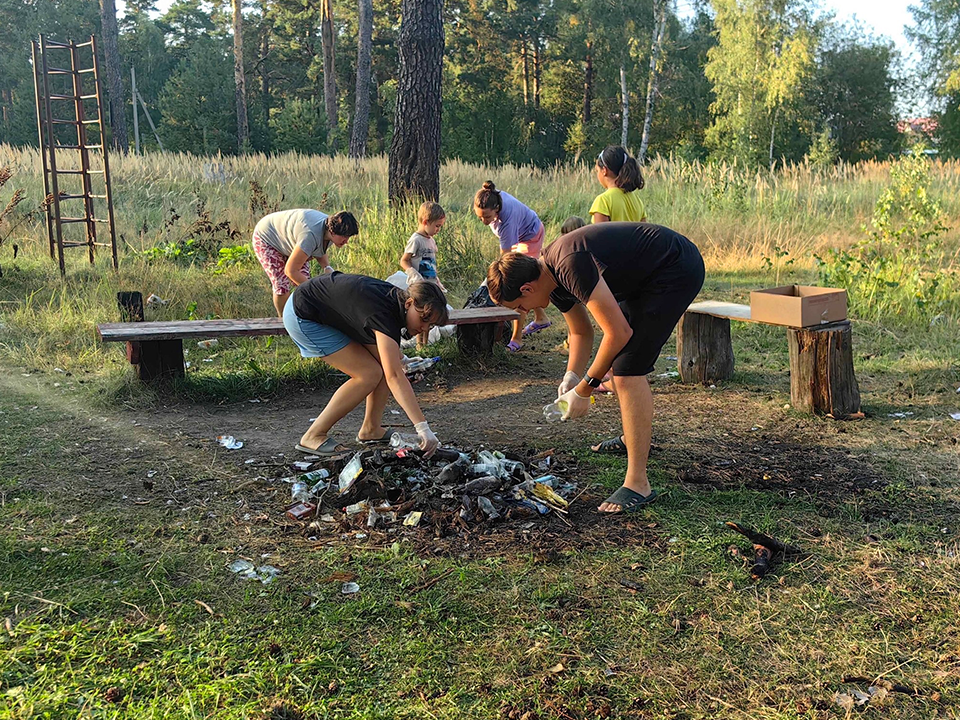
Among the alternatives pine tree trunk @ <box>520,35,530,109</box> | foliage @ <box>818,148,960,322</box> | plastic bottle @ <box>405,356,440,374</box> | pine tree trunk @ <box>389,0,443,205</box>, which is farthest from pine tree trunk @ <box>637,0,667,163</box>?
plastic bottle @ <box>405,356,440,374</box>

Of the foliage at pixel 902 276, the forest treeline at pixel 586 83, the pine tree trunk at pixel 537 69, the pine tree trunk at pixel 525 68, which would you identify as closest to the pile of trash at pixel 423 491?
the foliage at pixel 902 276

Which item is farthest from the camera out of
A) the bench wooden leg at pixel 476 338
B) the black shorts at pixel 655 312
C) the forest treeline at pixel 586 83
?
the forest treeline at pixel 586 83

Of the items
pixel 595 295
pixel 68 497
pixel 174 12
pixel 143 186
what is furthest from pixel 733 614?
pixel 174 12

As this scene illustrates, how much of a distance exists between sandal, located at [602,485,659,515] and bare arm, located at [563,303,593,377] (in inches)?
23.7

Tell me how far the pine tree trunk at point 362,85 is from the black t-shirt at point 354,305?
17810 mm

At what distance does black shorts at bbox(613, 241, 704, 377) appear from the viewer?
12.5 ft

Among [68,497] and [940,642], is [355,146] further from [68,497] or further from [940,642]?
[940,642]

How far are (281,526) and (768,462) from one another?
8.81ft

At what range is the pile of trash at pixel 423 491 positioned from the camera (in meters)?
3.89

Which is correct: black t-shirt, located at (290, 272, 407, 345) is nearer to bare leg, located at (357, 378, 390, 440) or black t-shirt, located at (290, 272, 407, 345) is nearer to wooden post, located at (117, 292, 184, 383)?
bare leg, located at (357, 378, 390, 440)

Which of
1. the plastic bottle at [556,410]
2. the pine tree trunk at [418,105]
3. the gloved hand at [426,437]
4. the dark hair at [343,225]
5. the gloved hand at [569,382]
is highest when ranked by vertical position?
the pine tree trunk at [418,105]

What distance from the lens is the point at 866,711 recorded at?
2533 mm

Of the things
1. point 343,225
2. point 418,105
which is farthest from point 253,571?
point 418,105

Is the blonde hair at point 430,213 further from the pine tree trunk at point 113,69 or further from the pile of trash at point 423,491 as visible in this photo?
the pine tree trunk at point 113,69
